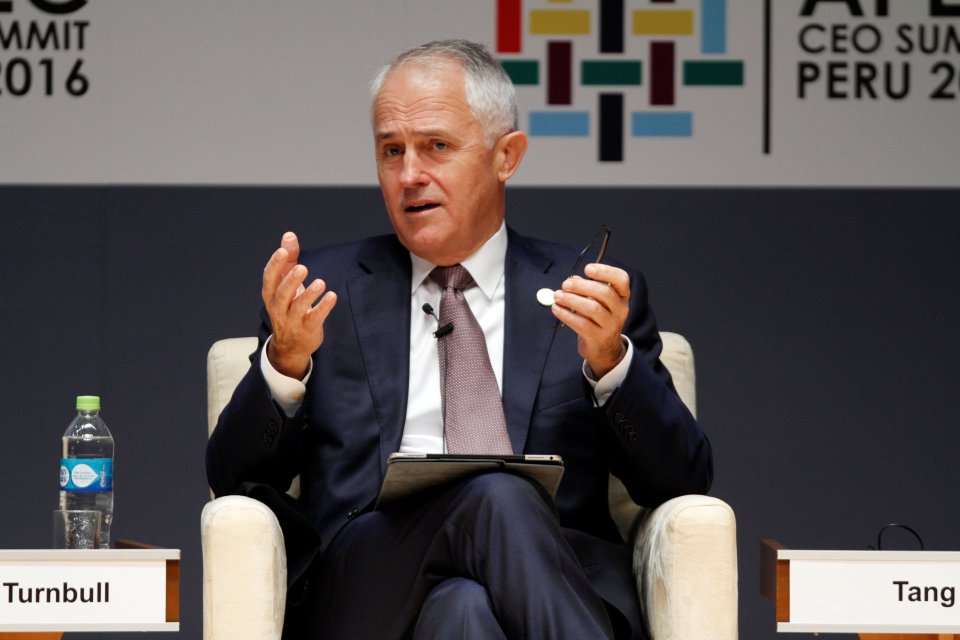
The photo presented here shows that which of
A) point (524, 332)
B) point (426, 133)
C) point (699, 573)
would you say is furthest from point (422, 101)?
point (699, 573)

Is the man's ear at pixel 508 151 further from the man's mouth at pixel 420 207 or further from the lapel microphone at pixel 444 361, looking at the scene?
the lapel microphone at pixel 444 361

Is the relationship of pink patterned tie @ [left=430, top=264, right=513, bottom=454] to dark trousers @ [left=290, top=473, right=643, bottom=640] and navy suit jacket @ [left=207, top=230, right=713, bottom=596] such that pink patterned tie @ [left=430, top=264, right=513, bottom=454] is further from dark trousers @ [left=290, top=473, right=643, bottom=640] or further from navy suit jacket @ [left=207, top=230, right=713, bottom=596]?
dark trousers @ [left=290, top=473, right=643, bottom=640]

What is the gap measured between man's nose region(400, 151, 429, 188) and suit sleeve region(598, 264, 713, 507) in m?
0.48

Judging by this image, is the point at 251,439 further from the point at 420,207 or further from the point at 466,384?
the point at 420,207

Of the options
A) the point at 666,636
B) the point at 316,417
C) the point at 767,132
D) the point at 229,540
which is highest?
the point at 767,132

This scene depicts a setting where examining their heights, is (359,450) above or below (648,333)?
below

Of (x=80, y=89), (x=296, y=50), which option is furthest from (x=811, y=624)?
(x=80, y=89)

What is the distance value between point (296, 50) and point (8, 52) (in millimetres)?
760

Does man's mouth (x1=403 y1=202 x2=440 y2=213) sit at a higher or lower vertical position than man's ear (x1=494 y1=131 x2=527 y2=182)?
lower

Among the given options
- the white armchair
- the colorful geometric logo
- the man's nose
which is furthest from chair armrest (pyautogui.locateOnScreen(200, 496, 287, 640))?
the colorful geometric logo

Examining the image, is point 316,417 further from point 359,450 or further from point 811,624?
point 811,624

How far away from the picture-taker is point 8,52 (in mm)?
3686

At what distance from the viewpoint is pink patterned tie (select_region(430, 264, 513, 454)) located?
8.28 ft

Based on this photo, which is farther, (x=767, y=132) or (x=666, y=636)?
(x=767, y=132)
